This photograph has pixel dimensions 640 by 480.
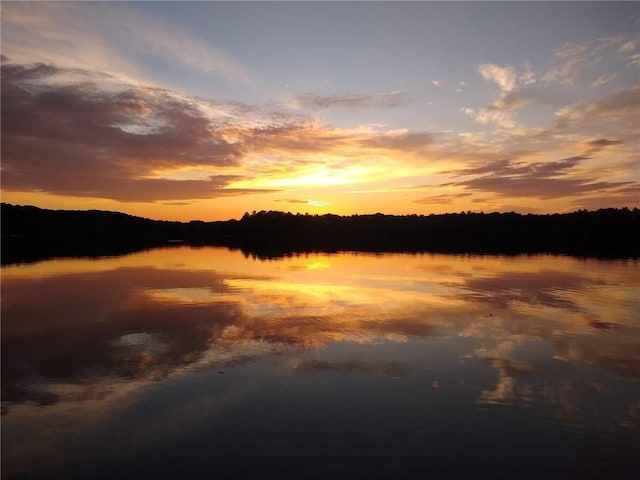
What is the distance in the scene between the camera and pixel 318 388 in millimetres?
11141

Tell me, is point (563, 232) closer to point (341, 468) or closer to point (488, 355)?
point (488, 355)

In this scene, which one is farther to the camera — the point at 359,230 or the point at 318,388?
the point at 359,230

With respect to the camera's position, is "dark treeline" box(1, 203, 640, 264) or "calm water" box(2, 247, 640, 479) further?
"dark treeline" box(1, 203, 640, 264)

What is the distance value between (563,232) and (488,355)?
12726cm

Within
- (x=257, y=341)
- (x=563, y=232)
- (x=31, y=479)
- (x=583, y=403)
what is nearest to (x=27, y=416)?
(x=31, y=479)

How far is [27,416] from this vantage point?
9.34 metres

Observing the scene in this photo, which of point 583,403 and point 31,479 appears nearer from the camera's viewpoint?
point 31,479

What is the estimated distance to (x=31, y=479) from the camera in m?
7.20

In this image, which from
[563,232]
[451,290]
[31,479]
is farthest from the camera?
[563,232]

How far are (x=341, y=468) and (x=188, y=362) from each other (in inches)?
260

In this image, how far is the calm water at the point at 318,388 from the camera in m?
7.90

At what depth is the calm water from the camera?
790 centimetres

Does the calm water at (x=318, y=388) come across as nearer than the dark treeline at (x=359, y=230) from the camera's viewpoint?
Yes

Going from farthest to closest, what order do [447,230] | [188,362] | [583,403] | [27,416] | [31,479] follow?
[447,230], [188,362], [583,403], [27,416], [31,479]
